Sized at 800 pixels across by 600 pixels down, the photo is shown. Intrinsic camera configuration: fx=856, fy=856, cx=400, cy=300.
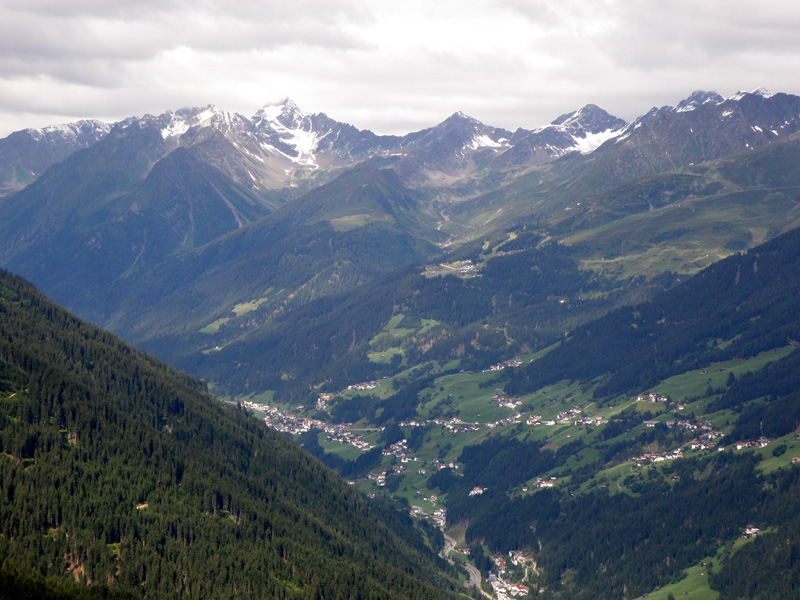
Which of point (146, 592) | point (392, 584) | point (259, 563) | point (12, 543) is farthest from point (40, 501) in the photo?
point (392, 584)

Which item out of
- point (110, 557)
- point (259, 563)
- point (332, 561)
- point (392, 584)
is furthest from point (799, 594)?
point (110, 557)

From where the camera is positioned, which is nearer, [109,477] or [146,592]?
[146,592]

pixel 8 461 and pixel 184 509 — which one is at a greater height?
pixel 8 461

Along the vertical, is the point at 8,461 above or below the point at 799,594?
above

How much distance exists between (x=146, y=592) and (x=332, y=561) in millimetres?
50481

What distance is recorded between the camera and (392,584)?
654 ft

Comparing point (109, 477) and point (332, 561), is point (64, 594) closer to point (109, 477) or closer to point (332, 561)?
point (109, 477)

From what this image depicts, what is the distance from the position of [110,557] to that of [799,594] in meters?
153

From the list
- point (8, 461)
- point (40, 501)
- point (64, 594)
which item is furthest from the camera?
point (8, 461)

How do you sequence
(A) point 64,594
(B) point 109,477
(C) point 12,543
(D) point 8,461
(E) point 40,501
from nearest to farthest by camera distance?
(A) point 64,594 < (C) point 12,543 < (E) point 40,501 < (D) point 8,461 < (B) point 109,477

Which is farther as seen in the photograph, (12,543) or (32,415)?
(32,415)

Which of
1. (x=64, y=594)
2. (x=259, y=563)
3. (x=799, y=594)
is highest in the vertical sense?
(x=64, y=594)

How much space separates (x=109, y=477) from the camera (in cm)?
18800

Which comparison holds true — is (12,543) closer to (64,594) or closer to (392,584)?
(64,594)
